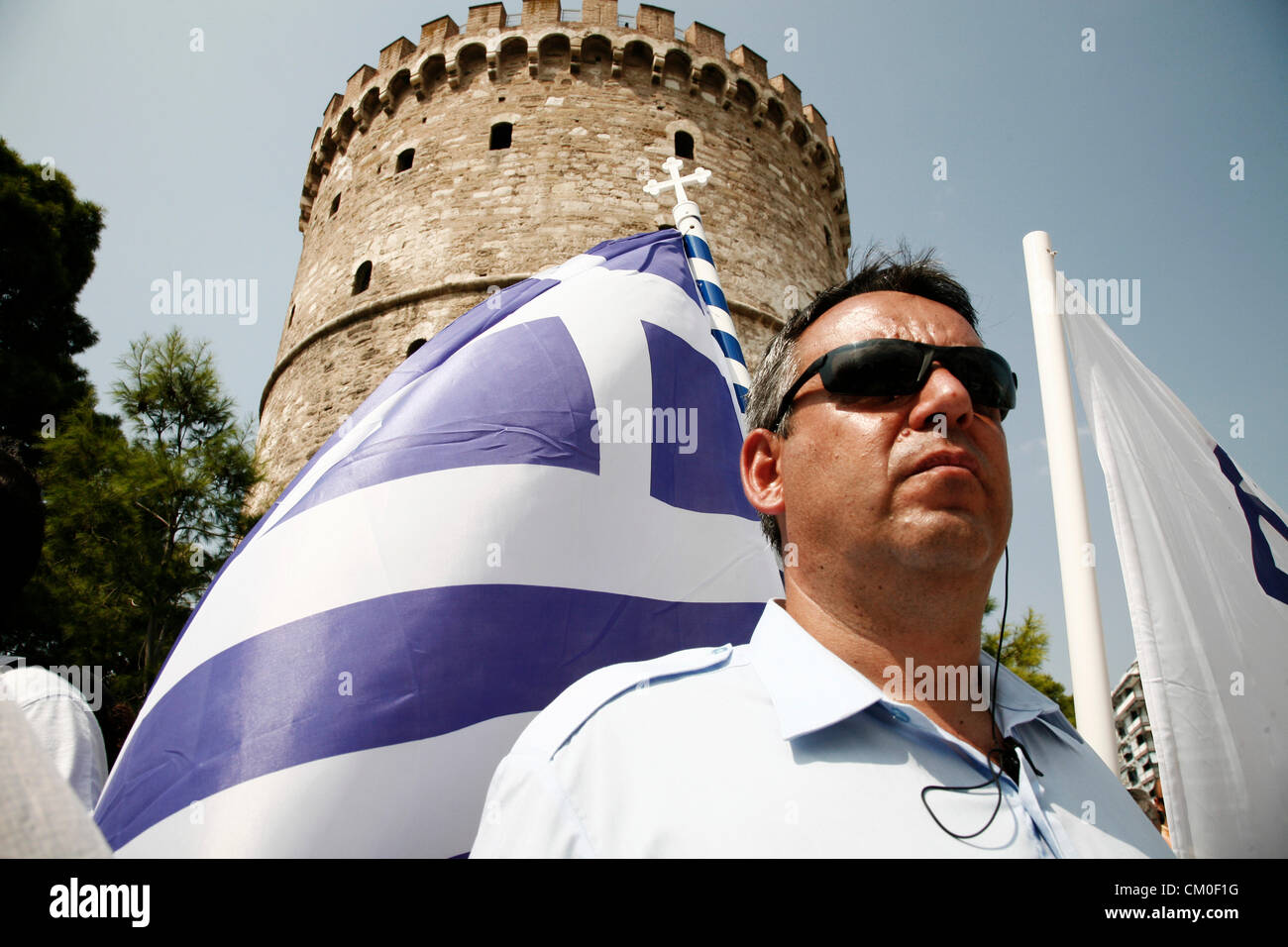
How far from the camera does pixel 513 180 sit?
10109 mm

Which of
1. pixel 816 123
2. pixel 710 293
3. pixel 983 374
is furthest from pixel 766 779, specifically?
pixel 816 123

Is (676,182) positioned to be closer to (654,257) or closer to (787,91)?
(654,257)

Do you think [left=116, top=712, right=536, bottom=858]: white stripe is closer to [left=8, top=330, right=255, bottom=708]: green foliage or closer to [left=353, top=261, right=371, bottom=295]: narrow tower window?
[left=8, top=330, right=255, bottom=708]: green foliage

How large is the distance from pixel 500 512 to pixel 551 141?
974cm

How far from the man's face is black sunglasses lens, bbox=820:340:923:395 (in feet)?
0.06

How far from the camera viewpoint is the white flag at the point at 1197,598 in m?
1.69

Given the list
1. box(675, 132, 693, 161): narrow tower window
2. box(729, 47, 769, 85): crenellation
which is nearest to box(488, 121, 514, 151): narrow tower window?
box(675, 132, 693, 161): narrow tower window

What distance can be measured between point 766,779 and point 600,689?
24cm

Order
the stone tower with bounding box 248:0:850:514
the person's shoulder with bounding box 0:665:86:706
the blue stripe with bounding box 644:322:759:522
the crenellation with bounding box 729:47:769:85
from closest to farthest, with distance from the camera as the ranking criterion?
1. the person's shoulder with bounding box 0:665:86:706
2. the blue stripe with bounding box 644:322:759:522
3. the stone tower with bounding box 248:0:850:514
4. the crenellation with bounding box 729:47:769:85

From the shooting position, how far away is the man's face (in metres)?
1.08

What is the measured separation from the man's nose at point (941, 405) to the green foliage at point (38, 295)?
31.5ft
